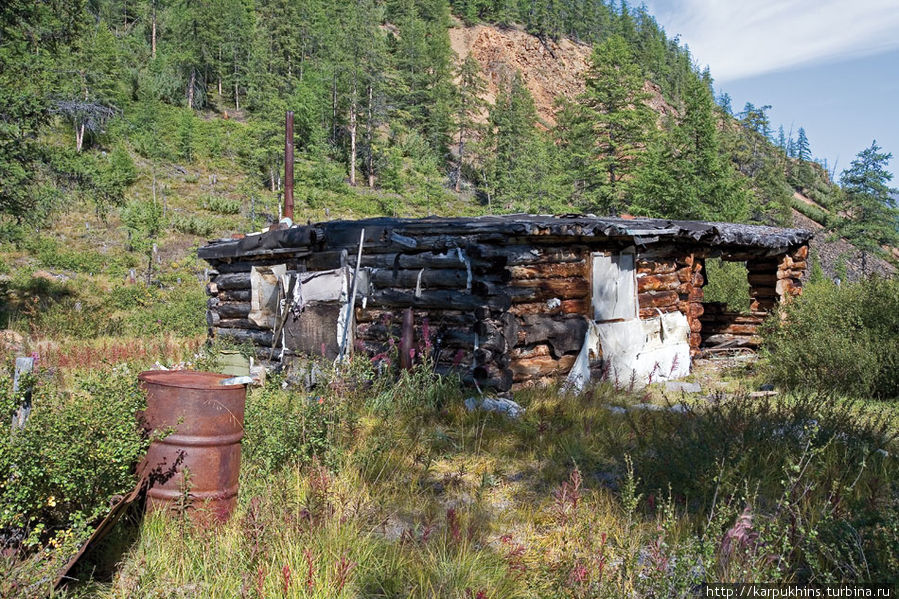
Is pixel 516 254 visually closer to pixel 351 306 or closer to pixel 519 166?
pixel 351 306

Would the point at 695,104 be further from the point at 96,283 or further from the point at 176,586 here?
the point at 176,586

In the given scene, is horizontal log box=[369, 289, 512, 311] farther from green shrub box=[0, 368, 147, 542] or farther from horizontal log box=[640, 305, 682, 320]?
green shrub box=[0, 368, 147, 542]

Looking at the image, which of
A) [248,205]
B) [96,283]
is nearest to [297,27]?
[248,205]

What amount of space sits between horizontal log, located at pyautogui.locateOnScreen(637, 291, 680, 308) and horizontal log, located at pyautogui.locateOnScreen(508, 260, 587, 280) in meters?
1.77

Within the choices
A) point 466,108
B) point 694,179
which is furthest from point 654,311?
point 466,108

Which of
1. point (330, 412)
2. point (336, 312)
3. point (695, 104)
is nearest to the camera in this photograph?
point (330, 412)

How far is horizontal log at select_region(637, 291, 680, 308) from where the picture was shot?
953 centimetres

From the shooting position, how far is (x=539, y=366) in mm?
7711

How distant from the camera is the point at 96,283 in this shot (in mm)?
21031

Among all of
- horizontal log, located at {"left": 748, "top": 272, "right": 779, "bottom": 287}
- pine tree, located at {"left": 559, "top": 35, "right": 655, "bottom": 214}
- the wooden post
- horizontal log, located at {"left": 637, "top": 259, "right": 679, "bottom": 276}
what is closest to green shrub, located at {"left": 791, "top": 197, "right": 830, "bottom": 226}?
pine tree, located at {"left": 559, "top": 35, "right": 655, "bottom": 214}

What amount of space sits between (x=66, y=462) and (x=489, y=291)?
5146mm

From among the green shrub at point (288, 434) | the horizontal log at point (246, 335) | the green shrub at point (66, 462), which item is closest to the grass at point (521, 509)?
the green shrub at point (288, 434)

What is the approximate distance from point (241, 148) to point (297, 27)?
24539 mm

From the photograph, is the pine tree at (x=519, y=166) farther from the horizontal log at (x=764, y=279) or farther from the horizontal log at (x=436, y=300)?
the horizontal log at (x=436, y=300)
